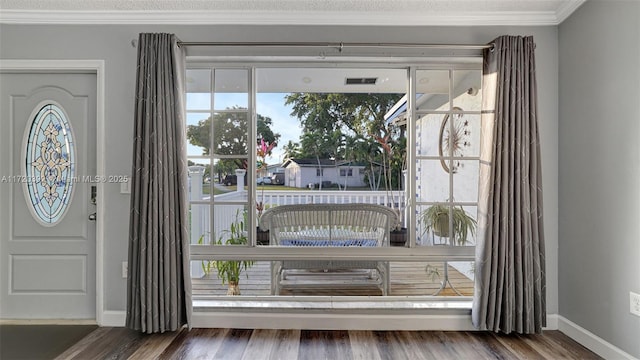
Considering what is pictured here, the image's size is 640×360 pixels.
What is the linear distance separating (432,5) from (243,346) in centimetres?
279

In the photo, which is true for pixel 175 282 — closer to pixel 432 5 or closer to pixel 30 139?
pixel 30 139

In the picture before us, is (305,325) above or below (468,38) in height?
below

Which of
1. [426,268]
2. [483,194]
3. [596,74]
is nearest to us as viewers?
[596,74]

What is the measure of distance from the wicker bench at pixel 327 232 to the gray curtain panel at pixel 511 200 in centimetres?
90

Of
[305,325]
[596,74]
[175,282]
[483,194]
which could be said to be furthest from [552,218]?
[175,282]

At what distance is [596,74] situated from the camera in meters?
2.17

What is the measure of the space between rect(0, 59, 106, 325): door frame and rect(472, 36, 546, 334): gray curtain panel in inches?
113

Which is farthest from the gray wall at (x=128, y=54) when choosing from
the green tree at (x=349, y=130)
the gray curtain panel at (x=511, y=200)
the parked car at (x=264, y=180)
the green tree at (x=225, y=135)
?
the green tree at (x=349, y=130)

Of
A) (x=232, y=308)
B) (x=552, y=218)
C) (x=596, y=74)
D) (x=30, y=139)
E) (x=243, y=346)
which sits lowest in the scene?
(x=243, y=346)

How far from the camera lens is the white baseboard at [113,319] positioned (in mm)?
2537

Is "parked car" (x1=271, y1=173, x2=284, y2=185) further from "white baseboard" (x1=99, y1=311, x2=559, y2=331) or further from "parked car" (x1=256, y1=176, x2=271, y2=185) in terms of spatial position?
"white baseboard" (x1=99, y1=311, x2=559, y2=331)

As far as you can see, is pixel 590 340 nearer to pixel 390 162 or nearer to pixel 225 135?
pixel 390 162

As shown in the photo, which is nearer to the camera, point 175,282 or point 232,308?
point 175,282

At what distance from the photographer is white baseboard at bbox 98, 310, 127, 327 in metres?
2.54
